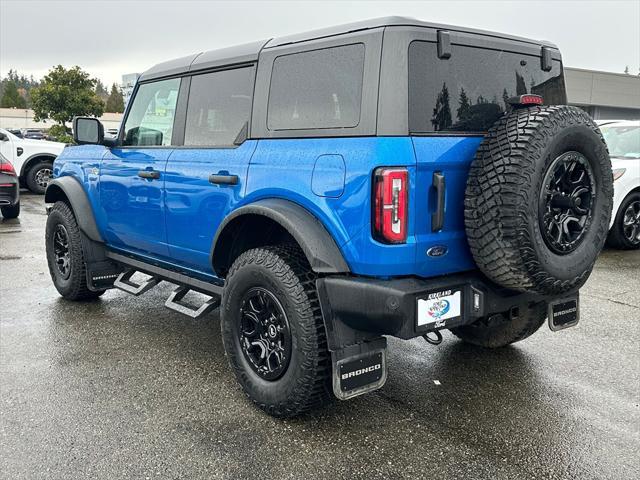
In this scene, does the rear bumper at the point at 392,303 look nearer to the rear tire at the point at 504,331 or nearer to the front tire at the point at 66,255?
the rear tire at the point at 504,331

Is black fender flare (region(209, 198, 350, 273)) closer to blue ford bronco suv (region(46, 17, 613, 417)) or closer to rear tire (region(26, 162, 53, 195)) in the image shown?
blue ford bronco suv (region(46, 17, 613, 417))

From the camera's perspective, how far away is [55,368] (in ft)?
12.4

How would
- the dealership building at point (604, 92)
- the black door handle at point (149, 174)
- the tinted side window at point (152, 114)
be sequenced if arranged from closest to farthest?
1. the black door handle at point (149, 174)
2. the tinted side window at point (152, 114)
3. the dealership building at point (604, 92)

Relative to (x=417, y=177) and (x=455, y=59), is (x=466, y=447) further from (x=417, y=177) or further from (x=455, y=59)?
(x=455, y=59)

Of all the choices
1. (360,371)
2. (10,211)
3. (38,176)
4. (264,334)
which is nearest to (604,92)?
(38,176)

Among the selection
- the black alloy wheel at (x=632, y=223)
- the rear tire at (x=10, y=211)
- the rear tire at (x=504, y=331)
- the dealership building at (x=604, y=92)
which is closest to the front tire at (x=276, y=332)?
the rear tire at (x=504, y=331)

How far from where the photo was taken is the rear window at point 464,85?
2693 millimetres

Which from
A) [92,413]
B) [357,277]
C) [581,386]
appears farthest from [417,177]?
[92,413]

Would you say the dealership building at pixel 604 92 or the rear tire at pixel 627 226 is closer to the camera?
the rear tire at pixel 627 226

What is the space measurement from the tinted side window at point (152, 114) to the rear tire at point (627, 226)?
6.10m

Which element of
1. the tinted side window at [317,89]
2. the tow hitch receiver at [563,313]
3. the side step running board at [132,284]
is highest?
the tinted side window at [317,89]

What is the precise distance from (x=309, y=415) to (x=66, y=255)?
3.22 metres

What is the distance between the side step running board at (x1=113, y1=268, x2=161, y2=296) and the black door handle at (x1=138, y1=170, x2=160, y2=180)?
82 cm

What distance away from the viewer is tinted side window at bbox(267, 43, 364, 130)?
279 cm
